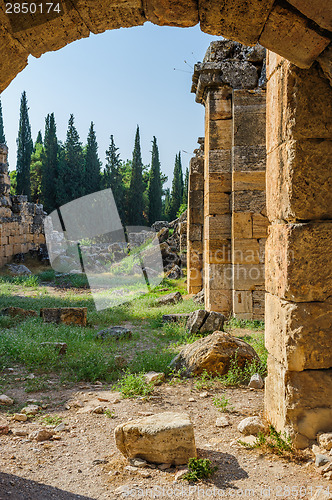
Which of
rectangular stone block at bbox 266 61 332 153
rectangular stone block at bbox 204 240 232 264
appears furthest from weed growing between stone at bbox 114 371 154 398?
rectangular stone block at bbox 204 240 232 264

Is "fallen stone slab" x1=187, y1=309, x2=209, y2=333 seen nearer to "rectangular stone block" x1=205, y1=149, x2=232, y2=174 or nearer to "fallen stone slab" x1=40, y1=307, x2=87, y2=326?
"fallen stone slab" x1=40, y1=307, x2=87, y2=326

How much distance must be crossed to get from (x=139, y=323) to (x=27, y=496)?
6773mm

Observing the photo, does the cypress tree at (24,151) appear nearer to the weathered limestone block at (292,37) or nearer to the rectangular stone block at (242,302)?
the rectangular stone block at (242,302)

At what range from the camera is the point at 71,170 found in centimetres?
3531

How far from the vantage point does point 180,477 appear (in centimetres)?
319

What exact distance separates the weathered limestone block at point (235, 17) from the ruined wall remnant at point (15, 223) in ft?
55.7

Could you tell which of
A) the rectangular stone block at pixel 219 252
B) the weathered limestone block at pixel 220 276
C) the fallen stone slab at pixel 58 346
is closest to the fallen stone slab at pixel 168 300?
the weathered limestone block at pixel 220 276

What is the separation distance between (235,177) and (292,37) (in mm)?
5899

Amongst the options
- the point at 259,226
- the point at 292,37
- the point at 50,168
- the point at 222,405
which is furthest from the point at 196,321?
the point at 50,168

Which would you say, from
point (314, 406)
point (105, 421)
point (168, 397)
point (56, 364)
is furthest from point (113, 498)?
point (56, 364)

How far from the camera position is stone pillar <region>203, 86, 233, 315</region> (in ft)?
31.0

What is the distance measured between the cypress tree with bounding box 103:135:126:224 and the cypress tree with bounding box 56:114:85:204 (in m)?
2.30

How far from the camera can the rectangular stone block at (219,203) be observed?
946cm

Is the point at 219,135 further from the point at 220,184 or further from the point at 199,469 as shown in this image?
Answer: the point at 199,469
